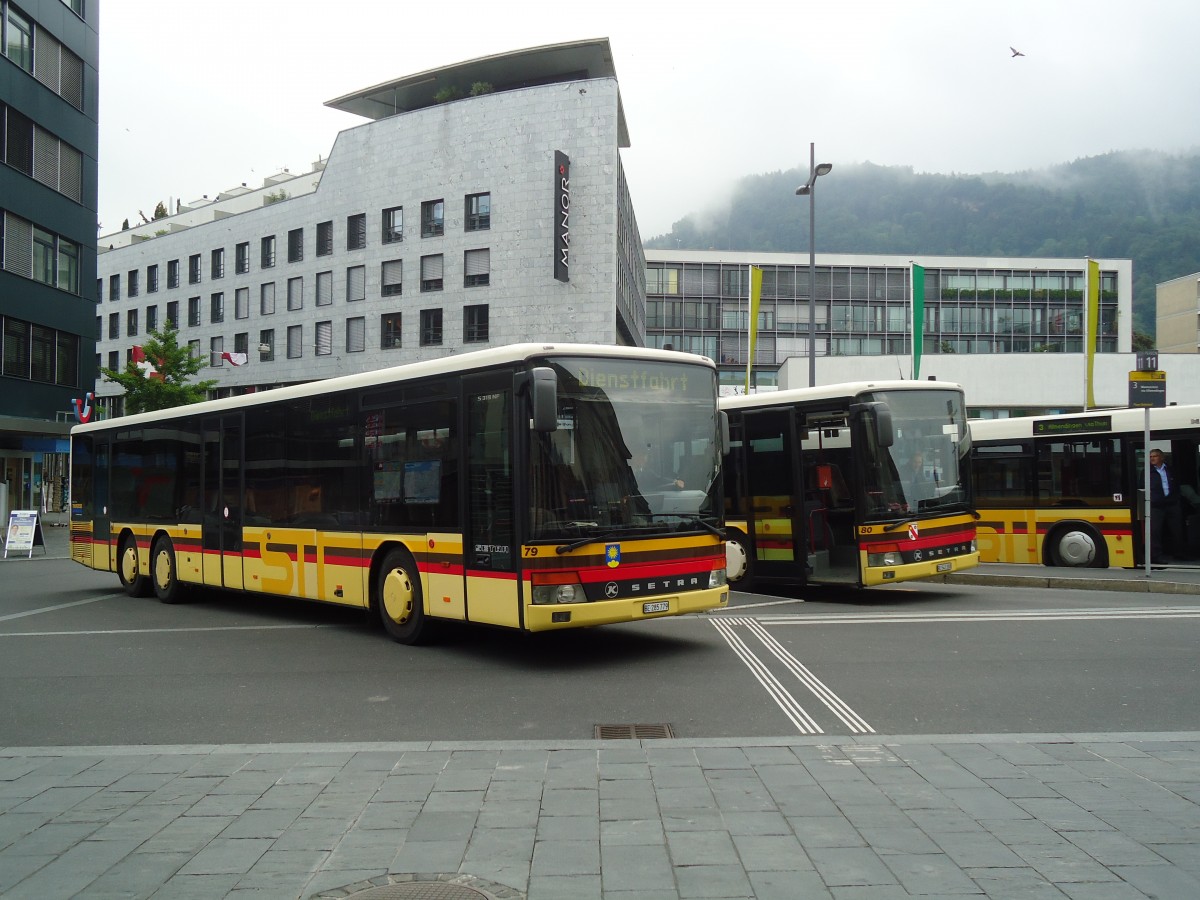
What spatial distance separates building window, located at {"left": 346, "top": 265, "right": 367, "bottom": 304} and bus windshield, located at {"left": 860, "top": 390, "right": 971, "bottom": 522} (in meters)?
41.4

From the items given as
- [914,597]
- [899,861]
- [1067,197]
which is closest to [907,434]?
[914,597]

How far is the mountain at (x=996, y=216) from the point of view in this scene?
→ 119m

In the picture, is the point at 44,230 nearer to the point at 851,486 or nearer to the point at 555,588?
the point at 851,486

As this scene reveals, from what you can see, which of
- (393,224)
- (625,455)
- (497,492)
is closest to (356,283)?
(393,224)

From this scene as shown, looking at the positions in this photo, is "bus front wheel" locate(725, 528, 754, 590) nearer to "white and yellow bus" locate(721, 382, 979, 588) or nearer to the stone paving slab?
"white and yellow bus" locate(721, 382, 979, 588)

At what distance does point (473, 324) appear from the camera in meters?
48.1

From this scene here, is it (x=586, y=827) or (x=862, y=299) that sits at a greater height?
(x=862, y=299)

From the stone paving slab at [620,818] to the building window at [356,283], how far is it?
4721cm

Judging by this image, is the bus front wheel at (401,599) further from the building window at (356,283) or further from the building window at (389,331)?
the building window at (356,283)

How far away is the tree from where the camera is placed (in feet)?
136

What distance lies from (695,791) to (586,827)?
31.5 inches

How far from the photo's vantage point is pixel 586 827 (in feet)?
15.9

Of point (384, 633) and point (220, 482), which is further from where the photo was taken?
point (220, 482)

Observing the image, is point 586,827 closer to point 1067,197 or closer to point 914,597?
point 914,597
